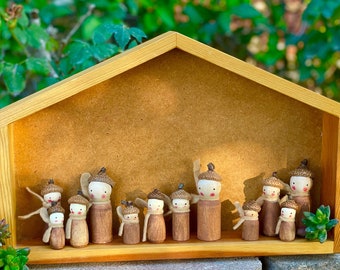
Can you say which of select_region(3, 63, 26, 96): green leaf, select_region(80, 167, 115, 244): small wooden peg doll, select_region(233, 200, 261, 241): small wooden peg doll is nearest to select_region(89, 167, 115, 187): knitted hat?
select_region(80, 167, 115, 244): small wooden peg doll

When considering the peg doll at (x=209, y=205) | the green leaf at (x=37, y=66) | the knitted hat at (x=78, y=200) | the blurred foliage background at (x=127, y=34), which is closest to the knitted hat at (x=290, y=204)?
the peg doll at (x=209, y=205)

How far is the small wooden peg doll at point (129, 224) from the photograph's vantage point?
1.07m

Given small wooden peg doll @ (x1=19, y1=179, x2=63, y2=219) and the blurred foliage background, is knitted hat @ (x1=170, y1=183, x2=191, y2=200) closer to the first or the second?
small wooden peg doll @ (x1=19, y1=179, x2=63, y2=219)

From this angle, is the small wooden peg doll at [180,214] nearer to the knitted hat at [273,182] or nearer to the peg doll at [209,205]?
the peg doll at [209,205]

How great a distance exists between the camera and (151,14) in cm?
182

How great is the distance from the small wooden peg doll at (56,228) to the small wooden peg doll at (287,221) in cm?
39

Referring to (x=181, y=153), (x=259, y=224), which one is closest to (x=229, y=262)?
(x=259, y=224)

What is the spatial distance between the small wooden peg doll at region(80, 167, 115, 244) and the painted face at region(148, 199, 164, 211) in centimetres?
7

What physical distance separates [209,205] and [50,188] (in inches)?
11.1

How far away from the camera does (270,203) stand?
1105 mm

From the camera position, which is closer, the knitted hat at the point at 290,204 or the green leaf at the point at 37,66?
the knitted hat at the point at 290,204

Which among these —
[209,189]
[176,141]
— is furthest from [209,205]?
[176,141]

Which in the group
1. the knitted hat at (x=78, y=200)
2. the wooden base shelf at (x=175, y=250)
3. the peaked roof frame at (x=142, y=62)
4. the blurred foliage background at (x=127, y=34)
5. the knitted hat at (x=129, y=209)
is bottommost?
the wooden base shelf at (x=175, y=250)

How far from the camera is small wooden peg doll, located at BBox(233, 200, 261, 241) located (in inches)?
42.7
